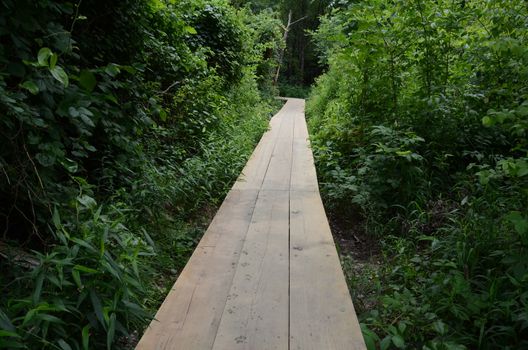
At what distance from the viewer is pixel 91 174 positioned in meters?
2.96

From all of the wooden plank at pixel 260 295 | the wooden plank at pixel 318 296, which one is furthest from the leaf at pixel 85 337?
the wooden plank at pixel 318 296

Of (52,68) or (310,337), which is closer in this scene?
(52,68)

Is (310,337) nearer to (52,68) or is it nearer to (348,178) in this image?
(52,68)

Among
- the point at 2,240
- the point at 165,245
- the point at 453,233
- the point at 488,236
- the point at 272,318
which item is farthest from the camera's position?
the point at 165,245

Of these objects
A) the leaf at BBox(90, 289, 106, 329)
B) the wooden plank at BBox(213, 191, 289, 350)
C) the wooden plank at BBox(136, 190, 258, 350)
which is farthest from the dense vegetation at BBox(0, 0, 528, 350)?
the wooden plank at BBox(213, 191, 289, 350)

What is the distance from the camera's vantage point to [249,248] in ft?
8.75

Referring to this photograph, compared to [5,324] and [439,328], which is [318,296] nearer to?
[439,328]

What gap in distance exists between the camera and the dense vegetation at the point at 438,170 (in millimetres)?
2148

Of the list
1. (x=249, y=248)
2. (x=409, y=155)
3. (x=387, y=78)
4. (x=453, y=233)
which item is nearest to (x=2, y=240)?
(x=249, y=248)

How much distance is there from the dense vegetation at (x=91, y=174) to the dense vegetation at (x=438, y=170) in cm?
140

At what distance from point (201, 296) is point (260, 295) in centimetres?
33

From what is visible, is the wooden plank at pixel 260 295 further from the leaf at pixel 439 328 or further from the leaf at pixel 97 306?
the leaf at pixel 439 328

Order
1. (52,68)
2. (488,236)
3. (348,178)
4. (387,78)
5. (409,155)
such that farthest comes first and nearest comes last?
(387,78)
(348,178)
(409,155)
(488,236)
(52,68)

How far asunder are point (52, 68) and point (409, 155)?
3.05 m
